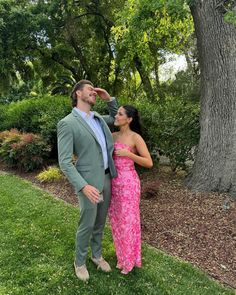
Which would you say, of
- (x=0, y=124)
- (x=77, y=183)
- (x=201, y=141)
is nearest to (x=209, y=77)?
(x=201, y=141)

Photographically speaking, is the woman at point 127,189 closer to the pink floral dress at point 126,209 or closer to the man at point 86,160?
the pink floral dress at point 126,209

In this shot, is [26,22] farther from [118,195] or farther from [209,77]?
[118,195]

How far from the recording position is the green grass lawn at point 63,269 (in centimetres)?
354

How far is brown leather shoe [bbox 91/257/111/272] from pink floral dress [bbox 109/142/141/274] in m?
0.18

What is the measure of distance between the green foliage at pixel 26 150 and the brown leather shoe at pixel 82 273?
17.4 ft

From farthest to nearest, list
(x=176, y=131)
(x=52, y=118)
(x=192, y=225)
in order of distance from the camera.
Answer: (x=52, y=118), (x=176, y=131), (x=192, y=225)

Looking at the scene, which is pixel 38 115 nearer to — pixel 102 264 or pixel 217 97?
pixel 217 97

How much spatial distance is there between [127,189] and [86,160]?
618mm

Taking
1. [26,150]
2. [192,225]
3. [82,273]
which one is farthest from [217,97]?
[26,150]

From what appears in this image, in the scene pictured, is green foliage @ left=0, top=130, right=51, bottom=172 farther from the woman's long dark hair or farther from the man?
the man

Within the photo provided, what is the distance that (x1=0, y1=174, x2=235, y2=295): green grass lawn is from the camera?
3537 millimetres

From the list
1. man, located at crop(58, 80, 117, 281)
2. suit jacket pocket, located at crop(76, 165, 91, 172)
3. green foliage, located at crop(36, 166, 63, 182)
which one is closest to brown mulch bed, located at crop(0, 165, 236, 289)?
green foliage, located at crop(36, 166, 63, 182)

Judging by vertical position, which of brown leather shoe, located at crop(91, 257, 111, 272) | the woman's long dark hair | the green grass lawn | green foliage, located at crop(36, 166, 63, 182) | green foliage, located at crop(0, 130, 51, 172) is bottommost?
the green grass lawn

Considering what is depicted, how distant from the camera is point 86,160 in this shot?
3320 millimetres
